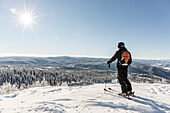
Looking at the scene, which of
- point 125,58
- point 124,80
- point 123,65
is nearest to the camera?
point 125,58

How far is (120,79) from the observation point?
18.0 ft

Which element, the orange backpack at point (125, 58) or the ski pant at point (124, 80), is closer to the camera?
the orange backpack at point (125, 58)

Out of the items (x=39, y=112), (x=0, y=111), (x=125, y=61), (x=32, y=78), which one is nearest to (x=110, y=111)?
(x=39, y=112)

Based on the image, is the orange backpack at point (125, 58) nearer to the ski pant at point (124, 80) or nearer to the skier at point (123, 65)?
the skier at point (123, 65)

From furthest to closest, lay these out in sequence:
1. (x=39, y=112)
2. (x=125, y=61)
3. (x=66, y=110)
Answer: (x=125, y=61) → (x=66, y=110) → (x=39, y=112)

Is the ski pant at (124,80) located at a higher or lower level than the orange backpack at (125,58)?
lower

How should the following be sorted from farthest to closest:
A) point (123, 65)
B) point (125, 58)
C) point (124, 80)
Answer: point (124, 80)
point (123, 65)
point (125, 58)

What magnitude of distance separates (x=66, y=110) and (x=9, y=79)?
109 metres

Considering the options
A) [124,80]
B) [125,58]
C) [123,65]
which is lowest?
[124,80]

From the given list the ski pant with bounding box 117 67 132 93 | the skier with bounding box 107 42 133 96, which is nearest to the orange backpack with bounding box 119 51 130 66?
the skier with bounding box 107 42 133 96

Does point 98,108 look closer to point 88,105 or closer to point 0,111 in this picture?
point 88,105

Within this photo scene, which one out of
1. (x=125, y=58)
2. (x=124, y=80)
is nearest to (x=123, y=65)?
(x=125, y=58)

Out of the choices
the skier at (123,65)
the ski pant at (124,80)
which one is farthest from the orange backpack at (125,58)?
the ski pant at (124,80)

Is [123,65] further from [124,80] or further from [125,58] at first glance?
[124,80]
